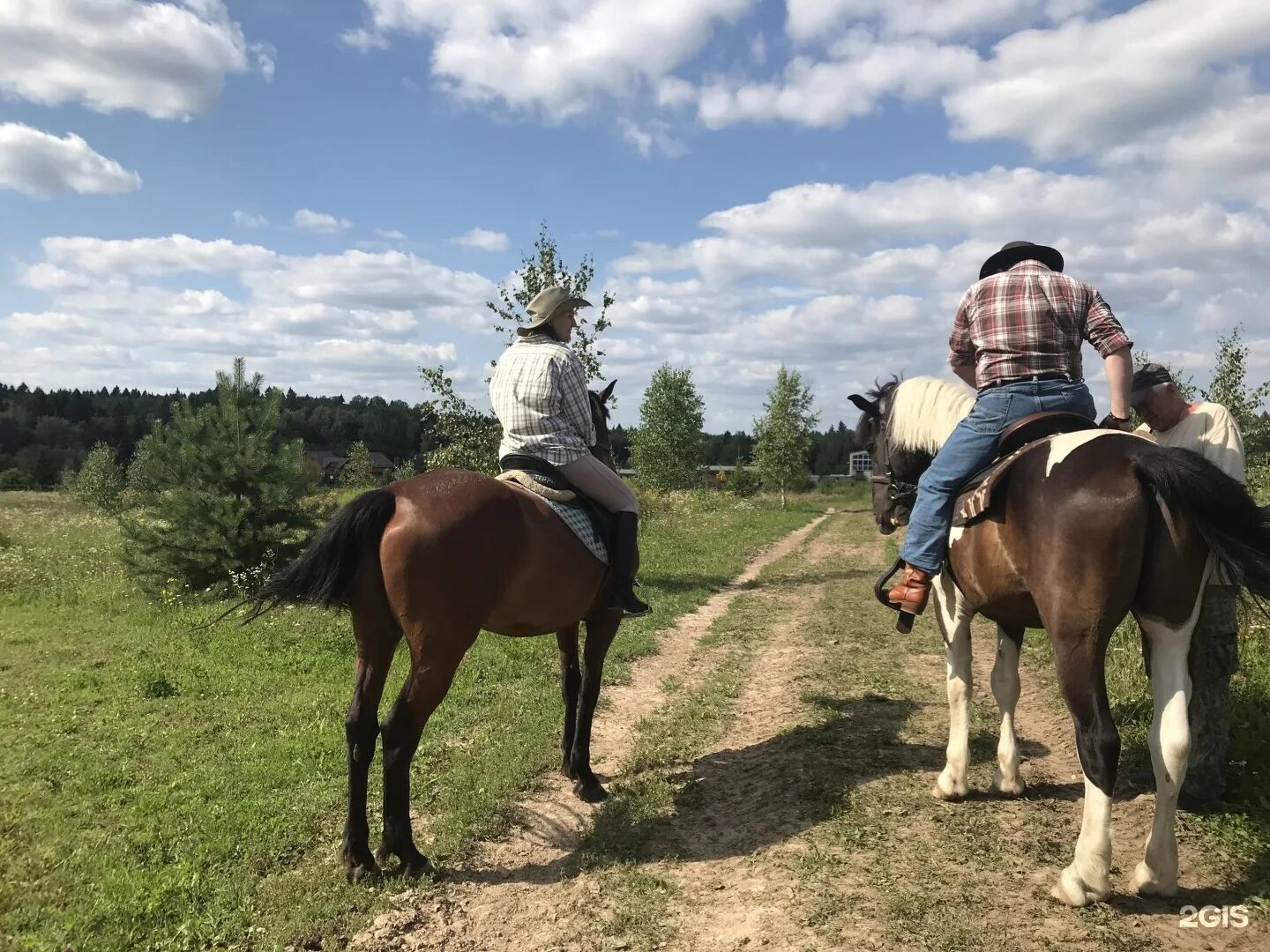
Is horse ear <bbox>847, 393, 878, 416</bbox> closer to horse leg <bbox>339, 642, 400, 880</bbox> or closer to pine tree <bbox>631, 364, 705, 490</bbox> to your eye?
horse leg <bbox>339, 642, 400, 880</bbox>

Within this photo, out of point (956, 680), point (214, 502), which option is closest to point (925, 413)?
point (956, 680)

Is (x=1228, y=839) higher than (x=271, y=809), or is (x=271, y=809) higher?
(x=1228, y=839)

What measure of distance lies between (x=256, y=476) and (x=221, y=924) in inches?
362

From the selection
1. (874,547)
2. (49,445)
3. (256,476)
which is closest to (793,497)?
(874,547)

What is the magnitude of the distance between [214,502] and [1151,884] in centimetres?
1173

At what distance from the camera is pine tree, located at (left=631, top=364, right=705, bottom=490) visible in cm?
4194

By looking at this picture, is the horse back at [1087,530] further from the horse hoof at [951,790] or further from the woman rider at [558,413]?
the woman rider at [558,413]

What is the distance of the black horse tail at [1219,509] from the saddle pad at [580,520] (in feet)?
9.58

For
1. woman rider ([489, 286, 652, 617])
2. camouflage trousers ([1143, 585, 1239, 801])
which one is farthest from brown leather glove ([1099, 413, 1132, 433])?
woman rider ([489, 286, 652, 617])

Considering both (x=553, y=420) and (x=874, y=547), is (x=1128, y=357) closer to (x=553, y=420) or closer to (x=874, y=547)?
(x=553, y=420)

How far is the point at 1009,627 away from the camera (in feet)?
15.9

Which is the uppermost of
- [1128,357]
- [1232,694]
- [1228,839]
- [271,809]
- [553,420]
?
[1128,357]

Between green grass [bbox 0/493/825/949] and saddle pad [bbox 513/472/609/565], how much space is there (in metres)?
1.70

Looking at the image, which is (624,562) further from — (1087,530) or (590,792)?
(1087,530)
